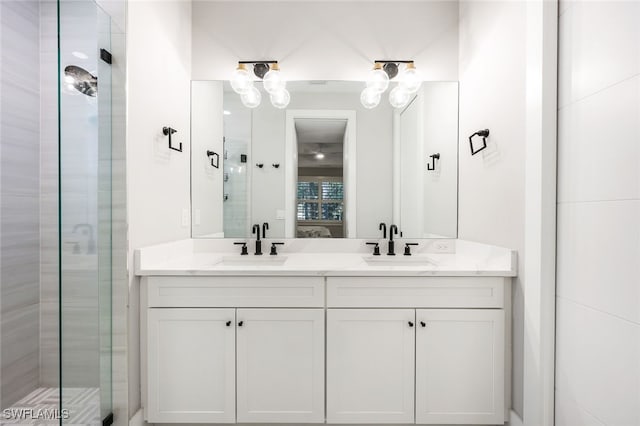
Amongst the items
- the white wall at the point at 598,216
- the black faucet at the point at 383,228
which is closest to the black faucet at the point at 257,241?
the black faucet at the point at 383,228

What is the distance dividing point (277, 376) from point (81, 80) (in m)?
1.46

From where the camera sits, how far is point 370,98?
1942 mm

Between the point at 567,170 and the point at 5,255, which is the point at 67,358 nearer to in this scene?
the point at 5,255

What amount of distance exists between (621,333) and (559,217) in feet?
1.46

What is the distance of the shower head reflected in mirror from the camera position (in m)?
1.01

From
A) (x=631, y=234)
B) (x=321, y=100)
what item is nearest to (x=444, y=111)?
(x=321, y=100)

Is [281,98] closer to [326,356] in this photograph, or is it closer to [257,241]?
[257,241]

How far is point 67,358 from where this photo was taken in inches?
40.2

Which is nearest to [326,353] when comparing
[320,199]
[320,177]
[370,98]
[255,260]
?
[255,260]

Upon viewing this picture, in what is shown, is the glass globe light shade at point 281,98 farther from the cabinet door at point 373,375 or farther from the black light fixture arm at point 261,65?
the cabinet door at point 373,375

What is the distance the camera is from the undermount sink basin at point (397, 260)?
1828mm

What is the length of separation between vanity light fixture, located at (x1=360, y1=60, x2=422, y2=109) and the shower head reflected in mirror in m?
1.45

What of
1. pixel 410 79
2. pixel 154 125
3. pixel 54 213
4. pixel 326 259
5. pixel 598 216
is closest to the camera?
pixel 598 216

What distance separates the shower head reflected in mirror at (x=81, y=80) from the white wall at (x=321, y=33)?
911 millimetres
